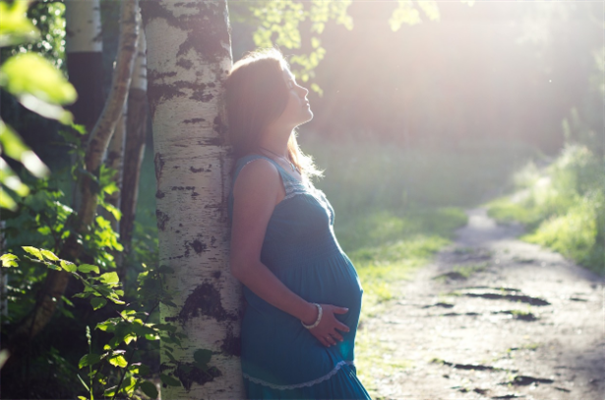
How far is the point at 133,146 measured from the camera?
5.20m

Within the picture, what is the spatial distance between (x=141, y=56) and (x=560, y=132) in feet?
125

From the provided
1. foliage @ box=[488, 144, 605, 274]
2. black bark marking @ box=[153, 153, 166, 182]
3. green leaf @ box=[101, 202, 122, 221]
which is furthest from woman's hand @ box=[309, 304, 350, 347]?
foliage @ box=[488, 144, 605, 274]

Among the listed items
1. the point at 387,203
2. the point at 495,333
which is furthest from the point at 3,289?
the point at 387,203

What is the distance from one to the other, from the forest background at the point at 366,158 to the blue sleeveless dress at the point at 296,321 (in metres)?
0.22

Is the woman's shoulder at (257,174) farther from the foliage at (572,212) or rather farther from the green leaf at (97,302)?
the foliage at (572,212)

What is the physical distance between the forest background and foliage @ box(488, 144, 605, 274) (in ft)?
0.16

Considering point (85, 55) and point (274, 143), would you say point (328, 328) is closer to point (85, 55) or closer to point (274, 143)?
point (274, 143)

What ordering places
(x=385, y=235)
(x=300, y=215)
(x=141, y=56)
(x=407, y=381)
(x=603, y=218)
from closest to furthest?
(x=300, y=215), (x=407, y=381), (x=141, y=56), (x=603, y=218), (x=385, y=235)

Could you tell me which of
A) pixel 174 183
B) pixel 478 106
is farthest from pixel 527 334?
pixel 478 106

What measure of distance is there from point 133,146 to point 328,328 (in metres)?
3.71

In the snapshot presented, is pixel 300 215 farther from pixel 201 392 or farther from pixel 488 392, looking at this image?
pixel 488 392

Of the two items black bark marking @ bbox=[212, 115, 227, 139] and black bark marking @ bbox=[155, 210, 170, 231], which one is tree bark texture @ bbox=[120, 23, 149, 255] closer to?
black bark marking @ bbox=[155, 210, 170, 231]

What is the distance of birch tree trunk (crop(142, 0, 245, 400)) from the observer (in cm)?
211

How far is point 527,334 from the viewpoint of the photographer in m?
5.17
